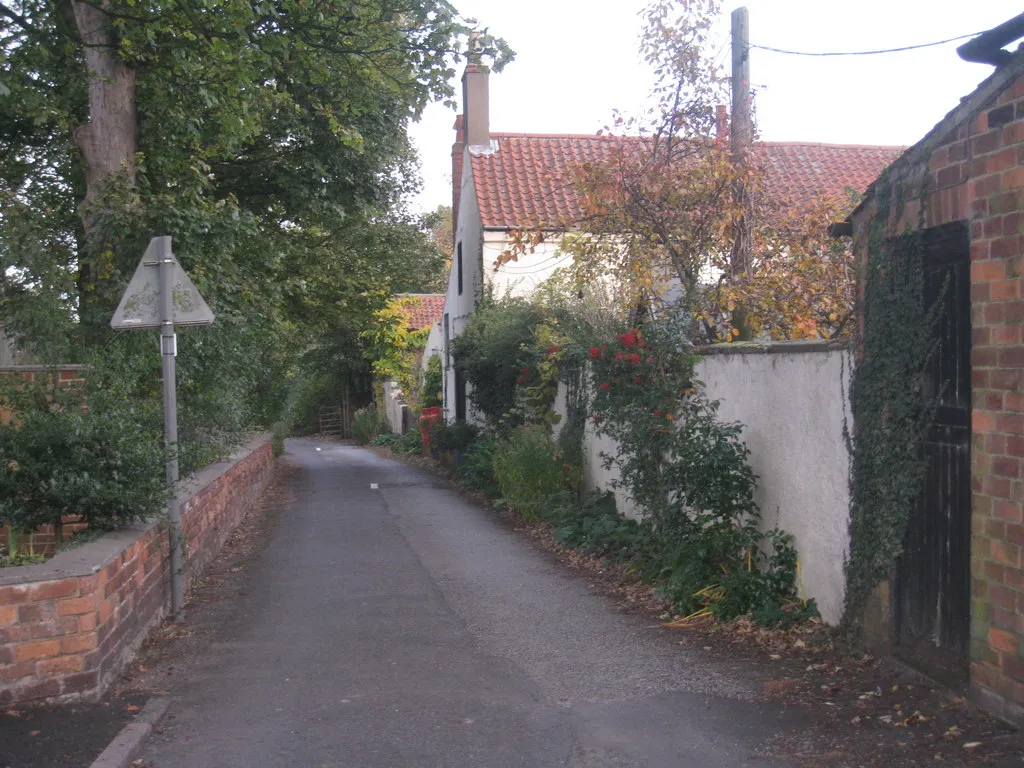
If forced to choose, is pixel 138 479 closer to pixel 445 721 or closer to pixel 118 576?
pixel 118 576

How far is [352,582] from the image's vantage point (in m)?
9.16

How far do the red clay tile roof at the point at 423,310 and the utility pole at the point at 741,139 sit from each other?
1236 inches

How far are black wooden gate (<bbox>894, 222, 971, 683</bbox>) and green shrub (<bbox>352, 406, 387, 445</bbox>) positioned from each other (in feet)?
121

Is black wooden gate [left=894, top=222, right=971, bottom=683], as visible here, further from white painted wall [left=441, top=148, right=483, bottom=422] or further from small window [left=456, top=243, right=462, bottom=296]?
small window [left=456, top=243, right=462, bottom=296]

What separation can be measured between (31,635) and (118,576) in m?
0.81

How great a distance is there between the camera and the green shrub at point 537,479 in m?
13.1

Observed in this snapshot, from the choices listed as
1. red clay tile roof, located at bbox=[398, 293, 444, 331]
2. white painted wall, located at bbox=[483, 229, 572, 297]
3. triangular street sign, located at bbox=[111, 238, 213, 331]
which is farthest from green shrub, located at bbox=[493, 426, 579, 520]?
red clay tile roof, located at bbox=[398, 293, 444, 331]

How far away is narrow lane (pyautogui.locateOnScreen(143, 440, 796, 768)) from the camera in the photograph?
4.86 metres

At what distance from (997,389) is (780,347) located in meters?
2.54

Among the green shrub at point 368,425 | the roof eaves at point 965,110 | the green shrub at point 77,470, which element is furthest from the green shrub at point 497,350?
the green shrub at point 368,425

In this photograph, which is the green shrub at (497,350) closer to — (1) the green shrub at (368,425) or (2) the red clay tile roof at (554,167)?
(2) the red clay tile roof at (554,167)


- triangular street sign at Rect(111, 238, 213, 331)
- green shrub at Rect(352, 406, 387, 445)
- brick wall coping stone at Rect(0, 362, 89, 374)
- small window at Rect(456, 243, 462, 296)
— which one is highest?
small window at Rect(456, 243, 462, 296)

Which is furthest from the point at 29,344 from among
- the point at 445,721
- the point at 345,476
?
the point at 345,476

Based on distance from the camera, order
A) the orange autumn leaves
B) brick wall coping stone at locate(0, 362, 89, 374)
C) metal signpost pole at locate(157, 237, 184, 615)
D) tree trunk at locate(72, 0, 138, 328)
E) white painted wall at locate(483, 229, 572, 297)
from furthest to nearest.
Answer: white painted wall at locate(483, 229, 572, 297) → tree trunk at locate(72, 0, 138, 328) → the orange autumn leaves → brick wall coping stone at locate(0, 362, 89, 374) → metal signpost pole at locate(157, 237, 184, 615)
